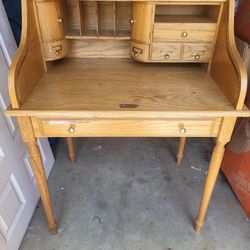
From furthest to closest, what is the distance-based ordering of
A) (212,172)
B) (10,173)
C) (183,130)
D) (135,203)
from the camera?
(135,203) < (10,173) < (212,172) < (183,130)

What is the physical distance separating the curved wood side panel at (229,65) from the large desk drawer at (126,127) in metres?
0.12

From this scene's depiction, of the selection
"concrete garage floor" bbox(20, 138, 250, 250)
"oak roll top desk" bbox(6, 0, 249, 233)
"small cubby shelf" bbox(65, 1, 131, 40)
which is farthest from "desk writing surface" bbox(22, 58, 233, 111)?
"concrete garage floor" bbox(20, 138, 250, 250)

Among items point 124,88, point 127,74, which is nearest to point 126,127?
point 124,88

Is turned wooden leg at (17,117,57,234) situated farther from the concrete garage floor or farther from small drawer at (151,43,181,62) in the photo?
small drawer at (151,43,181,62)

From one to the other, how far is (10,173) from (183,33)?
105 cm

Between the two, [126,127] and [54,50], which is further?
[54,50]

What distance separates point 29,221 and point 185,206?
0.92 meters

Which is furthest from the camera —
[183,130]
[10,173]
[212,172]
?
[10,173]

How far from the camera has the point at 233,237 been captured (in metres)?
1.35

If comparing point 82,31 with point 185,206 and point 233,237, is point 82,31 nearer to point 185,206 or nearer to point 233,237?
point 185,206

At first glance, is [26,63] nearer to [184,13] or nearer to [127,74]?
[127,74]

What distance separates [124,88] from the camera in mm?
1067

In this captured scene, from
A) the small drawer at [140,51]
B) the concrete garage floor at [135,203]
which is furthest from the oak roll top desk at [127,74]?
the concrete garage floor at [135,203]

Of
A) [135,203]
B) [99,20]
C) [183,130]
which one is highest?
[99,20]
